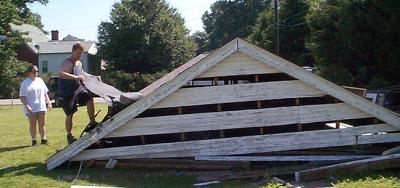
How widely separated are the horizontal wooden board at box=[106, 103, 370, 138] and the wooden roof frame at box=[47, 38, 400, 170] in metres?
0.13

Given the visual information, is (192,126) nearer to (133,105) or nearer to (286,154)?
(133,105)

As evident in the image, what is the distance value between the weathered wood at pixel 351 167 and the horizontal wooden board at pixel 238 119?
0.88 m

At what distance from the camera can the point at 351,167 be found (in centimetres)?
658

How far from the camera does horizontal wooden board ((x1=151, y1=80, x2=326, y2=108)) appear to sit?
730cm

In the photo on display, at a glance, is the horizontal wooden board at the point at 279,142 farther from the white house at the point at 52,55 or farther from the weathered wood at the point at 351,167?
the white house at the point at 52,55

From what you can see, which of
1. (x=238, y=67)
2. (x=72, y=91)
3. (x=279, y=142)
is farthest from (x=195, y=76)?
(x=72, y=91)

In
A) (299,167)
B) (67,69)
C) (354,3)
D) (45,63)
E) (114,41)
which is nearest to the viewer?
(299,167)

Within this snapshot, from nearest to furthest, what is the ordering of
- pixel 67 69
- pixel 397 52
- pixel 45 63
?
1. pixel 67 69
2. pixel 397 52
3. pixel 45 63

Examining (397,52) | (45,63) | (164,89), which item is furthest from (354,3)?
(45,63)

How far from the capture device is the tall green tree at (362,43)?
13391 millimetres

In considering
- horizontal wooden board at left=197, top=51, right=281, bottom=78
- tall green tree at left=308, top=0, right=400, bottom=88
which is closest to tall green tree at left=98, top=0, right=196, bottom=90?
tall green tree at left=308, top=0, right=400, bottom=88

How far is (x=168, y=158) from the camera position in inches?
291

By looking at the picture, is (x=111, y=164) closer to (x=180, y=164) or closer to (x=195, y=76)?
(x=180, y=164)

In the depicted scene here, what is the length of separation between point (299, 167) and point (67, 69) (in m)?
4.02
